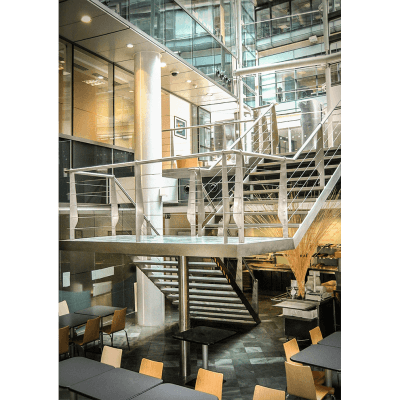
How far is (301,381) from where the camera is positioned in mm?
4262

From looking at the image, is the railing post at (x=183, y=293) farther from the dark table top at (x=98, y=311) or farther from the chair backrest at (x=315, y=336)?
the chair backrest at (x=315, y=336)

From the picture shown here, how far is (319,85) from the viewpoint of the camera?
619 inches

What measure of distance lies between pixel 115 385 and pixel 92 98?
253 inches

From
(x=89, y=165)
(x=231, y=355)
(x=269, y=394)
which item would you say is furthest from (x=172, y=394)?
(x=89, y=165)

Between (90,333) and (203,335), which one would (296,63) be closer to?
(203,335)

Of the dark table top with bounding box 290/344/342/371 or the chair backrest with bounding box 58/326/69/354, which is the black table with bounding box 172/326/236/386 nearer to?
the dark table top with bounding box 290/344/342/371

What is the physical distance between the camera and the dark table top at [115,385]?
3.57 metres

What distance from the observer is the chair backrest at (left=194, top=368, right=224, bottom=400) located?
3.90 m

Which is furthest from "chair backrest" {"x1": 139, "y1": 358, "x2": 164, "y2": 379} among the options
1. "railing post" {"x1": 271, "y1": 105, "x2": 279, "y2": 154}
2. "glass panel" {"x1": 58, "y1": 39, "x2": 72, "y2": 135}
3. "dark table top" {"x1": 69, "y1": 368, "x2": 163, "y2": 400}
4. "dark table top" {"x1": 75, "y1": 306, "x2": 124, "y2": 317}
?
"glass panel" {"x1": 58, "y1": 39, "x2": 72, "y2": 135}

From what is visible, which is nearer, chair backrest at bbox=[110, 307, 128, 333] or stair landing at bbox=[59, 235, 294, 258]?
stair landing at bbox=[59, 235, 294, 258]
